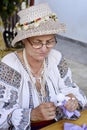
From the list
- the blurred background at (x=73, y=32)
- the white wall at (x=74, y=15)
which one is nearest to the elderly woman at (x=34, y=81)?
the blurred background at (x=73, y=32)

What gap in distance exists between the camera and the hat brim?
5.22 ft

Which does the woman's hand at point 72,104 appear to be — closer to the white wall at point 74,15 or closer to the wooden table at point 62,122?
the wooden table at point 62,122

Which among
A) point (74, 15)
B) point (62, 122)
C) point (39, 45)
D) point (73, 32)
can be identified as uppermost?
point (39, 45)

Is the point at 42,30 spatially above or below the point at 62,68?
above

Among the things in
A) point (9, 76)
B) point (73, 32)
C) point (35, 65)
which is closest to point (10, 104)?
point (9, 76)

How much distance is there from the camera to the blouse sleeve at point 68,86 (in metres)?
1.78

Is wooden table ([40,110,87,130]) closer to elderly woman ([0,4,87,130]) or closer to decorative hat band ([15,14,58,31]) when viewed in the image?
elderly woman ([0,4,87,130])

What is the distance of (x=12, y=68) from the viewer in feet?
5.55

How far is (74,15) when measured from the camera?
6309 mm

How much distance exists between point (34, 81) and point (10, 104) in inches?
8.7

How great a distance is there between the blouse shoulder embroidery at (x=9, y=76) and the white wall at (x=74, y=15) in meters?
4.59

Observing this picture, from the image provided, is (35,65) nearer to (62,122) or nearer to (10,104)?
(10,104)

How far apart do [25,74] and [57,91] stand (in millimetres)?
238

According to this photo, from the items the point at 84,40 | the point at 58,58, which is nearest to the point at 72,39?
the point at 84,40
